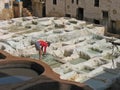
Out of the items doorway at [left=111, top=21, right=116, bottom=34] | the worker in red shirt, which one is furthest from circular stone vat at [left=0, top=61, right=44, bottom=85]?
doorway at [left=111, top=21, right=116, bottom=34]

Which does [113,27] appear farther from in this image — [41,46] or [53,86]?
[53,86]

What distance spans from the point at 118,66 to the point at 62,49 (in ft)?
13.7

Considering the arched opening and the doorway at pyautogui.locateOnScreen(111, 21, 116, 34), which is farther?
the arched opening

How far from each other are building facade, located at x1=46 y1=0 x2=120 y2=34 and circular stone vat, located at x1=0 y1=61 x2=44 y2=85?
15100 mm

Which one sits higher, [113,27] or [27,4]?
[27,4]

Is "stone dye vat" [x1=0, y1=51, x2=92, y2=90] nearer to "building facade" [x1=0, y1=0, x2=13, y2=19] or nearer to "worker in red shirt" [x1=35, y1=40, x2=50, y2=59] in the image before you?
"worker in red shirt" [x1=35, y1=40, x2=50, y2=59]

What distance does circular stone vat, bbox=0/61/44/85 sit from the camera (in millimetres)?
11091

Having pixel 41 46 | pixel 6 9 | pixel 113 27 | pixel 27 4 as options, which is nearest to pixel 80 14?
pixel 113 27

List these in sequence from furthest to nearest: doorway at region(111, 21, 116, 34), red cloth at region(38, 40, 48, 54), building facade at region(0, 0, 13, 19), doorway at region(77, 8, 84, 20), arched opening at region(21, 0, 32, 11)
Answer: arched opening at region(21, 0, 32, 11), building facade at region(0, 0, 13, 19), doorway at region(77, 8, 84, 20), doorway at region(111, 21, 116, 34), red cloth at region(38, 40, 48, 54)

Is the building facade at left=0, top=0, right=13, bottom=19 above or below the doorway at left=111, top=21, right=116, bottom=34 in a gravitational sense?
above

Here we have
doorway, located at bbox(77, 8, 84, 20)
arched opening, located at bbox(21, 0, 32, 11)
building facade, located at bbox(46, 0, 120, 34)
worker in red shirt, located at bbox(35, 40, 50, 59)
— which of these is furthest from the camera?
arched opening, located at bbox(21, 0, 32, 11)

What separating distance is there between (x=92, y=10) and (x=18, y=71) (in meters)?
17.5

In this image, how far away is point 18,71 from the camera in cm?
1192

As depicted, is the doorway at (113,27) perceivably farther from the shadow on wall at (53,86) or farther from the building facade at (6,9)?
the shadow on wall at (53,86)
